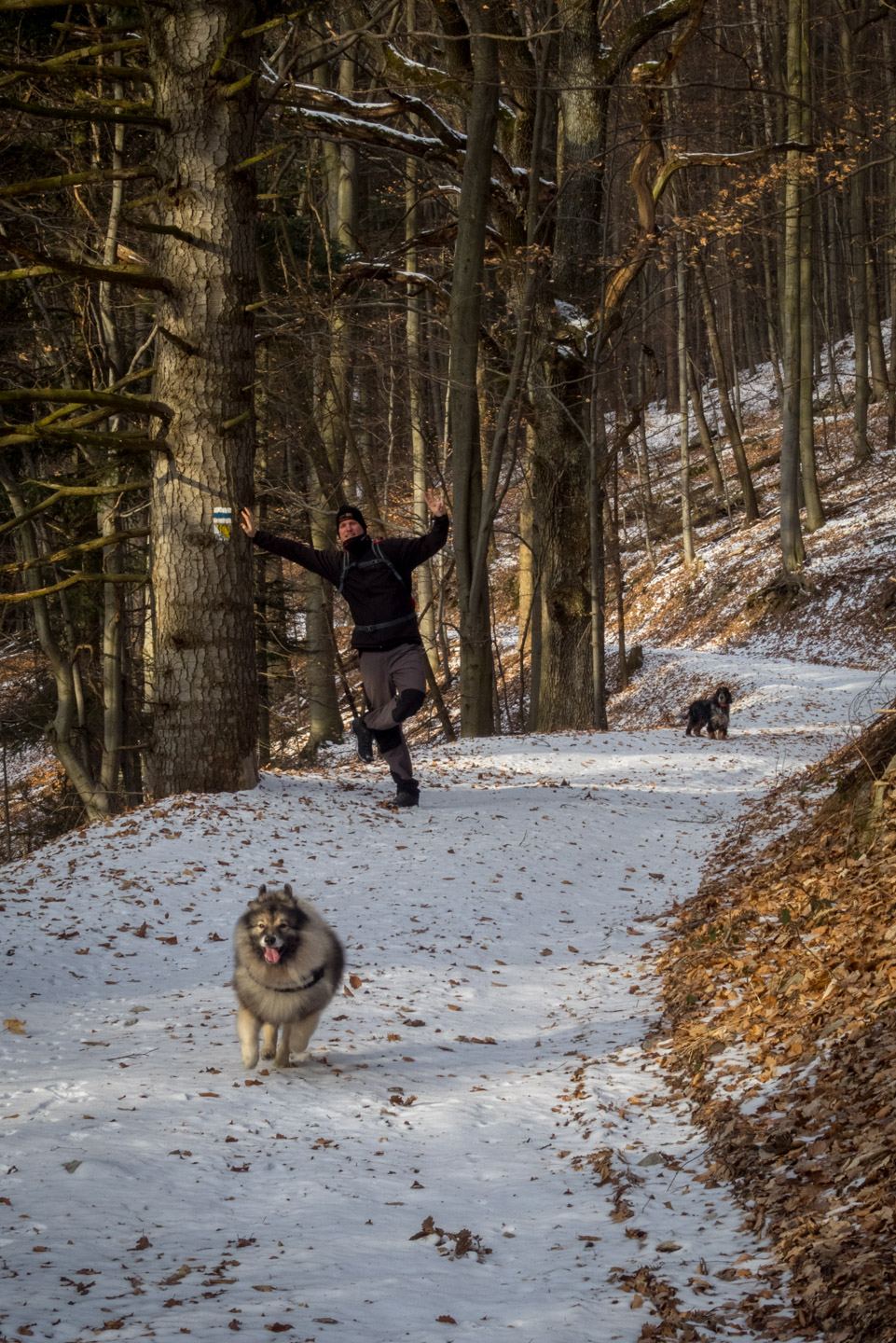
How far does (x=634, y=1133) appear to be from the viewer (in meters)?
4.73

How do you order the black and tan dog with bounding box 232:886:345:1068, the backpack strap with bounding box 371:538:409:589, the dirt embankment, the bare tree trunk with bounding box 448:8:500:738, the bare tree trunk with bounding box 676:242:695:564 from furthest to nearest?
1. the bare tree trunk with bounding box 676:242:695:564
2. the bare tree trunk with bounding box 448:8:500:738
3. the backpack strap with bounding box 371:538:409:589
4. the black and tan dog with bounding box 232:886:345:1068
5. the dirt embankment

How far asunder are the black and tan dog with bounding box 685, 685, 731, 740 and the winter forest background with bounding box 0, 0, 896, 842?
185 cm

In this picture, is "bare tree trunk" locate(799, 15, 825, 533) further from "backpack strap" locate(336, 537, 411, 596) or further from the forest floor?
the forest floor

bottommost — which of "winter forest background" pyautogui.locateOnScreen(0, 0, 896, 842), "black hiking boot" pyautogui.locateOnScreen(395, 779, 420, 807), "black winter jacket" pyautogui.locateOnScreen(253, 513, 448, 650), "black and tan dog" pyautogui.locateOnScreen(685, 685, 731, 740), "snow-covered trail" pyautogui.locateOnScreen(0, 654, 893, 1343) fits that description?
"snow-covered trail" pyautogui.locateOnScreen(0, 654, 893, 1343)

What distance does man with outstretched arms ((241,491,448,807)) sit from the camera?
10.1 metres

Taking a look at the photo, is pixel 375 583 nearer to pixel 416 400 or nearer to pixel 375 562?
pixel 375 562

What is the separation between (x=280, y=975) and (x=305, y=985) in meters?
0.14

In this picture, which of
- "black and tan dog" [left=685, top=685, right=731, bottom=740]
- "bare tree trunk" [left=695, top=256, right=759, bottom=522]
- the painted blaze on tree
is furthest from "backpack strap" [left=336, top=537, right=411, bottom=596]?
"bare tree trunk" [left=695, top=256, right=759, bottom=522]

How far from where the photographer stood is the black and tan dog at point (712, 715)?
17.2 m

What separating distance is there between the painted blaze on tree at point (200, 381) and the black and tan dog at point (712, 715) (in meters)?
9.22

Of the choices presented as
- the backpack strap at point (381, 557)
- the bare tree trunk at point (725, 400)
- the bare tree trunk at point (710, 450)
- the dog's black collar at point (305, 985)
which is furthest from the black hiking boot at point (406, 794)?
the bare tree trunk at point (710, 450)

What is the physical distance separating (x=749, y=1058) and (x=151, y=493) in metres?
7.71

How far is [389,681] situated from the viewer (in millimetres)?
10320

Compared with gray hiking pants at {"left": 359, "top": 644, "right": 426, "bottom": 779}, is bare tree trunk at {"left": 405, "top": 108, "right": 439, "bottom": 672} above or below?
above
